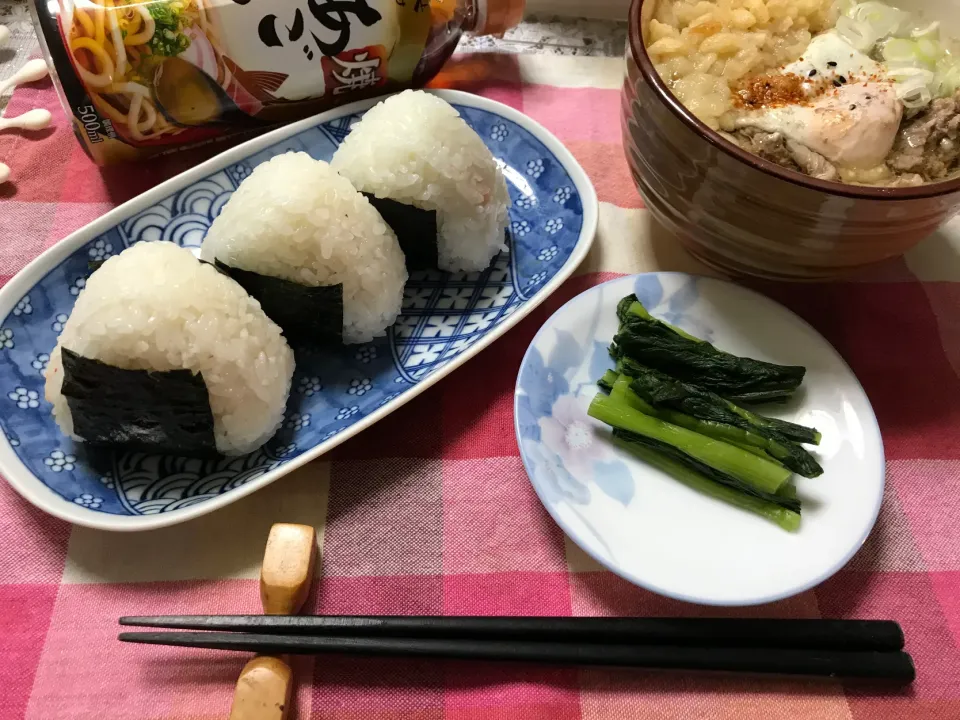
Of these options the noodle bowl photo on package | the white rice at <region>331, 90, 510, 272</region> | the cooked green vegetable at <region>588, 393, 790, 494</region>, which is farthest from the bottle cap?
the cooked green vegetable at <region>588, 393, 790, 494</region>

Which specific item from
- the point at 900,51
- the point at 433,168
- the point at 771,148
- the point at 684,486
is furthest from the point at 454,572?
the point at 900,51

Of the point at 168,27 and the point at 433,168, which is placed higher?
the point at 168,27

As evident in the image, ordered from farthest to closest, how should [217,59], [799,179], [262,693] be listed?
[217,59], [799,179], [262,693]

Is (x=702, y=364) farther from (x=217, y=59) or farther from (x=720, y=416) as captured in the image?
(x=217, y=59)

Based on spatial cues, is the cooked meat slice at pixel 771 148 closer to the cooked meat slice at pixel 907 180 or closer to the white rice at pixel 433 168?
the cooked meat slice at pixel 907 180

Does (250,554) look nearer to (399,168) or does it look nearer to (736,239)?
(399,168)

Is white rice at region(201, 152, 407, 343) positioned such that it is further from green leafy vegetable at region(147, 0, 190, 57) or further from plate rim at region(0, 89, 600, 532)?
green leafy vegetable at region(147, 0, 190, 57)
